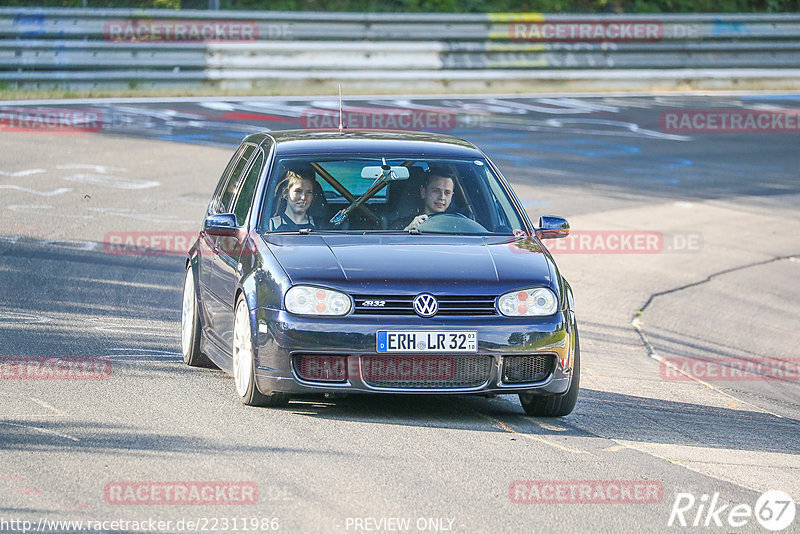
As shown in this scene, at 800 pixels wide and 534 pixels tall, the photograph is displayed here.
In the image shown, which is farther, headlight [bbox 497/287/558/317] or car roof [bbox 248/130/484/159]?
car roof [bbox 248/130/484/159]

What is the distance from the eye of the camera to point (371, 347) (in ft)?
22.9

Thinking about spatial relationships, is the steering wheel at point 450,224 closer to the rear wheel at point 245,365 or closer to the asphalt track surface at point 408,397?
the asphalt track surface at point 408,397

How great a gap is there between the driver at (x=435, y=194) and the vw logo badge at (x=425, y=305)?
1.23m

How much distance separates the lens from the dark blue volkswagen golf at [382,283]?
7055 millimetres

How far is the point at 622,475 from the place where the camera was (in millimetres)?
6281

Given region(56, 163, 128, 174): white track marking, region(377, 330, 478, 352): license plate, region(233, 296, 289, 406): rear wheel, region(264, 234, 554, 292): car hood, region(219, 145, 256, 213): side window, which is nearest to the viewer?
region(377, 330, 478, 352): license plate

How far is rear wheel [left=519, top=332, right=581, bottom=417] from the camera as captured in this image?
7.46m

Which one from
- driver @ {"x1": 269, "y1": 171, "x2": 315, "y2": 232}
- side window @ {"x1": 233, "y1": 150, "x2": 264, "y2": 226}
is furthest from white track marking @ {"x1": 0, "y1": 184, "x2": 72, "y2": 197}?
driver @ {"x1": 269, "y1": 171, "x2": 315, "y2": 232}

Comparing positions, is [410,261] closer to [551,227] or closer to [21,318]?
[551,227]

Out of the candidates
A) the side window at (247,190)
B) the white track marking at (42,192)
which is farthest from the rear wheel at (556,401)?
the white track marking at (42,192)

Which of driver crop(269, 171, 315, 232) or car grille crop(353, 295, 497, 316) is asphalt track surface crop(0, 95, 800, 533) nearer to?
car grille crop(353, 295, 497, 316)

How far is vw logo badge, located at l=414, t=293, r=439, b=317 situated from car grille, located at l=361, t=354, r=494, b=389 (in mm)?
231

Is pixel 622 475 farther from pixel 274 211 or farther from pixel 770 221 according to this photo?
pixel 770 221

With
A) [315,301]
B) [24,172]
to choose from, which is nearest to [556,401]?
[315,301]
